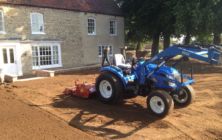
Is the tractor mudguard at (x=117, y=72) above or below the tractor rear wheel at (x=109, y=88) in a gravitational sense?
above

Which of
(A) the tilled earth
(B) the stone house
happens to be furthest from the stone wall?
(A) the tilled earth

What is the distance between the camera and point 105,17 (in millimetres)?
24938

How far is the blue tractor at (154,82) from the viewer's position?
7.43m

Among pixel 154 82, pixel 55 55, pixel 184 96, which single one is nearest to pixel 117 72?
pixel 154 82

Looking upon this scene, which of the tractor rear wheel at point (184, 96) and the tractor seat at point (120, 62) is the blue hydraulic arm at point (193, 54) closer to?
the tractor seat at point (120, 62)

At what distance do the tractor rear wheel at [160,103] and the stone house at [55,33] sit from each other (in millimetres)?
12263

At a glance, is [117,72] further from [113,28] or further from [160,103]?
[113,28]

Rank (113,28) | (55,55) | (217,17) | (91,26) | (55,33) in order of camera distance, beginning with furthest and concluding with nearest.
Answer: (113,28)
(91,26)
(55,55)
(55,33)
(217,17)

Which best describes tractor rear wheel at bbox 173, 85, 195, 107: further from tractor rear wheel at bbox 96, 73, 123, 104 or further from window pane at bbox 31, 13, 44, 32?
window pane at bbox 31, 13, 44, 32

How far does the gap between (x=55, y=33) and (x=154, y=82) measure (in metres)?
14.3

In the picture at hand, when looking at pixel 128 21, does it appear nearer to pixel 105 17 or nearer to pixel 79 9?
pixel 105 17

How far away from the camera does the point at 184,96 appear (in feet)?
28.3

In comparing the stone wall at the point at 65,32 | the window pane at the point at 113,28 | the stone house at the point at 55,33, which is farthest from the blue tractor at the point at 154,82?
the window pane at the point at 113,28

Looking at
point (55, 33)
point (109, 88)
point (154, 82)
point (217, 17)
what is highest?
point (217, 17)
